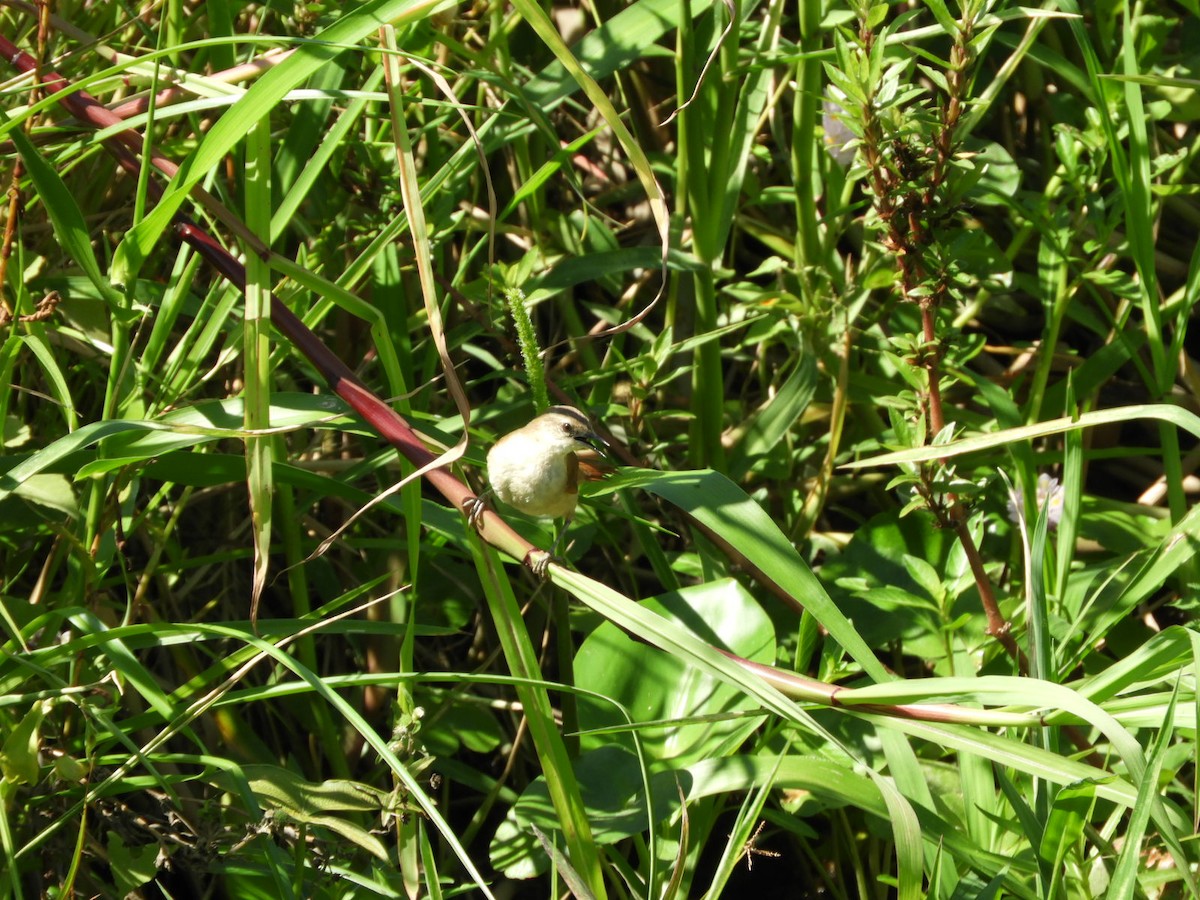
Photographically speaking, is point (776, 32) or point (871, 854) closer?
point (871, 854)

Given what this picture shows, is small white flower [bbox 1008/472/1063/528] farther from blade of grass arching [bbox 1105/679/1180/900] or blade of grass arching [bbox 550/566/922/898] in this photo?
blade of grass arching [bbox 550/566/922/898]

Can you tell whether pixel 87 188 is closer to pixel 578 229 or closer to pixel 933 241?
pixel 578 229

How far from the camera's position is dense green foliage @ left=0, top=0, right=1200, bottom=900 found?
1.95 metres

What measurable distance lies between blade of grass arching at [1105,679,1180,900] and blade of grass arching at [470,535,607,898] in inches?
30.6

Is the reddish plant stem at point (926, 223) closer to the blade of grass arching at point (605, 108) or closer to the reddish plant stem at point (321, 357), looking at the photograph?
the blade of grass arching at point (605, 108)

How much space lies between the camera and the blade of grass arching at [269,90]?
1.90 metres

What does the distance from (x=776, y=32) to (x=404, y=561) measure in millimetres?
1534

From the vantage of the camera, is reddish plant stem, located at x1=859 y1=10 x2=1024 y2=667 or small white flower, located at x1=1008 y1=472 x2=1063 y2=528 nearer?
reddish plant stem, located at x1=859 y1=10 x2=1024 y2=667

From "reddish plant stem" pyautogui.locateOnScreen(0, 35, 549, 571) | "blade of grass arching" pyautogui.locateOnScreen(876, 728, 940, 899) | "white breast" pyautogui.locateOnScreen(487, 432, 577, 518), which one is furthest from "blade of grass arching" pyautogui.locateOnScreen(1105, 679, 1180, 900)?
"white breast" pyautogui.locateOnScreen(487, 432, 577, 518)

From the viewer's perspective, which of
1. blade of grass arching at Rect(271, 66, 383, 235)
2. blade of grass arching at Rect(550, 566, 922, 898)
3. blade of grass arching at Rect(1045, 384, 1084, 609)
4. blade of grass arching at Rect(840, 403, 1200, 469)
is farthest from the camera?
blade of grass arching at Rect(1045, 384, 1084, 609)

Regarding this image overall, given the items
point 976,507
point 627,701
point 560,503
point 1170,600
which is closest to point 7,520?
point 560,503

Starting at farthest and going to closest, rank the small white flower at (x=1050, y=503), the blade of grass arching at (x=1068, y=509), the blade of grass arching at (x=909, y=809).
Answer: the small white flower at (x=1050, y=503), the blade of grass arching at (x=1068, y=509), the blade of grass arching at (x=909, y=809)

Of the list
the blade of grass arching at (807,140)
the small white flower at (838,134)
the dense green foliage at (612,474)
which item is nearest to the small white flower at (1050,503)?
the dense green foliage at (612,474)

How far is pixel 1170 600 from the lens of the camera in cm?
304
